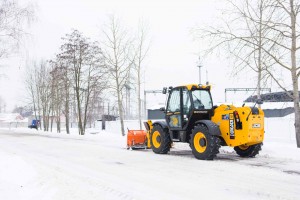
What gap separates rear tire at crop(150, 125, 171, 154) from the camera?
12.8 metres

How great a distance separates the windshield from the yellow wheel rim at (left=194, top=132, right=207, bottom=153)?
1.09m

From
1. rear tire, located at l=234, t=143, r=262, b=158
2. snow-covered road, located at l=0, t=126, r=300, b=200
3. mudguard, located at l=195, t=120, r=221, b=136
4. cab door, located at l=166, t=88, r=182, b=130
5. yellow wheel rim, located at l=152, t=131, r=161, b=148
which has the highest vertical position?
cab door, located at l=166, t=88, r=182, b=130

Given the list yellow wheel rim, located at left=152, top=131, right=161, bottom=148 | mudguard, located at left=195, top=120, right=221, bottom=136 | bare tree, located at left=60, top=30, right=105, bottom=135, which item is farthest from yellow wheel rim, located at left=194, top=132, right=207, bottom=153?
bare tree, located at left=60, top=30, right=105, bottom=135

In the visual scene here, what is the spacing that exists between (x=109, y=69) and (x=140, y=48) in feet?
10.1

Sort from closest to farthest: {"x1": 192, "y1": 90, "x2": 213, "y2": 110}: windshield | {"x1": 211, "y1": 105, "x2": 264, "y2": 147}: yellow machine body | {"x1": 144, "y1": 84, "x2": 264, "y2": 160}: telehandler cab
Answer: {"x1": 211, "y1": 105, "x2": 264, "y2": 147}: yellow machine body, {"x1": 144, "y1": 84, "x2": 264, "y2": 160}: telehandler cab, {"x1": 192, "y1": 90, "x2": 213, "y2": 110}: windshield

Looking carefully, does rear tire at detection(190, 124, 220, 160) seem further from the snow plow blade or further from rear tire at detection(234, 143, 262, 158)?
the snow plow blade

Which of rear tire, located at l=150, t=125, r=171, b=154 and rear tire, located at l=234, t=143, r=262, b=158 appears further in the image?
rear tire, located at l=150, t=125, r=171, b=154

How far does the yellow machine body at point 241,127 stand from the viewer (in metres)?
10.4

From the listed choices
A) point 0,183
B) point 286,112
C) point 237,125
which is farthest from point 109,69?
point 286,112

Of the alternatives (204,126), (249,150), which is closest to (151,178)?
(204,126)

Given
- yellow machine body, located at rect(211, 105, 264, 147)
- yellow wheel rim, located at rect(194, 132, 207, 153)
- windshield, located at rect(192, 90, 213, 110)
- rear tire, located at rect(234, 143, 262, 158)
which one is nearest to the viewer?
yellow machine body, located at rect(211, 105, 264, 147)

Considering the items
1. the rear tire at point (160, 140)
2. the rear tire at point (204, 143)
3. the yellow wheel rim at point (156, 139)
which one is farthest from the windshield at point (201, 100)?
the yellow wheel rim at point (156, 139)

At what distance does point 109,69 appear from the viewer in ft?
93.5

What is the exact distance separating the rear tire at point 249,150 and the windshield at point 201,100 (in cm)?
179
